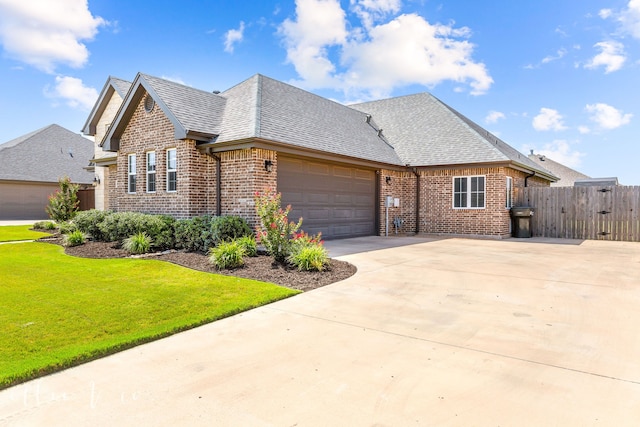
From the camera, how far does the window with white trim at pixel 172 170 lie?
495 inches

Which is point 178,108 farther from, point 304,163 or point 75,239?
point 75,239

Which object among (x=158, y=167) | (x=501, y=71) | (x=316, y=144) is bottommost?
(x=158, y=167)

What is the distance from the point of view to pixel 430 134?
18.5 meters

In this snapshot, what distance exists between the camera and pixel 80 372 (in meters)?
3.45

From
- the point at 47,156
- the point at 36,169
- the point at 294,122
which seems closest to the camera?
the point at 294,122

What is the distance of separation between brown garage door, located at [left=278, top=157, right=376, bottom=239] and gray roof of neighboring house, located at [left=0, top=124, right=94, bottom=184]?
24.4 m

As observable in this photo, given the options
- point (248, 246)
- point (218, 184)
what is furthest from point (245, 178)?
point (248, 246)

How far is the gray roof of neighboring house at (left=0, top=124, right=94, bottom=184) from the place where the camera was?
27.3m

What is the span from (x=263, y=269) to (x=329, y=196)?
663 centimetres

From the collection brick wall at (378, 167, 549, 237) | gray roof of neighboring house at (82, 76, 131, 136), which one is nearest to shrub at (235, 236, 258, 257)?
brick wall at (378, 167, 549, 237)

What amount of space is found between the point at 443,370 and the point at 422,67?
20953 mm

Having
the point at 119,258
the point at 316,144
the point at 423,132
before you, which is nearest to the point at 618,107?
the point at 423,132

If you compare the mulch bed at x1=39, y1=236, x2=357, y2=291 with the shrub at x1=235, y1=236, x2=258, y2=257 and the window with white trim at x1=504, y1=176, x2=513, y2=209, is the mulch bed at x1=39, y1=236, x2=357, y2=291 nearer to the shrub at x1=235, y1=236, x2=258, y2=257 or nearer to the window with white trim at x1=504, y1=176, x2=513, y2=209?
the shrub at x1=235, y1=236, x2=258, y2=257

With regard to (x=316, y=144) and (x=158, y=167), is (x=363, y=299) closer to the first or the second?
(x=316, y=144)
